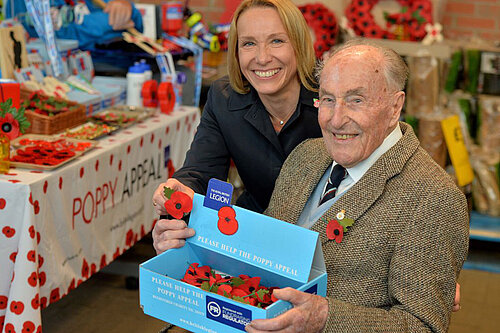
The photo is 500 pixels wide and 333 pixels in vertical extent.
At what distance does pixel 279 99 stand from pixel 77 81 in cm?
163

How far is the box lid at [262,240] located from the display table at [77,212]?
112 cm

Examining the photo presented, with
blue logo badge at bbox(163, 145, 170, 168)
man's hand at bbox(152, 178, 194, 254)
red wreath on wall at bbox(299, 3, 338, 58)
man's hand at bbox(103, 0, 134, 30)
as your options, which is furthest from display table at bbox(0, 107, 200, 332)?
red wreath on wall at bbox(299, 3, 338, 58)

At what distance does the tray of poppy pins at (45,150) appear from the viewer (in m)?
2.84

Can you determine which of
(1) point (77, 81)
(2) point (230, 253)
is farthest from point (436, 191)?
(1) point (77, 81)

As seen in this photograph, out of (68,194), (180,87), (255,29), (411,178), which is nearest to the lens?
(411,178)

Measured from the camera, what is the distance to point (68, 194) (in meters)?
2.93

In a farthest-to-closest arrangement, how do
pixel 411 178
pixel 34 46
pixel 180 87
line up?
pixel 180 87 → pixel 34 46 → pixel 411 178

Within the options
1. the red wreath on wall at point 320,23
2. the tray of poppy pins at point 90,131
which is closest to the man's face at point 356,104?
the tray of poppy pins at point 90,131

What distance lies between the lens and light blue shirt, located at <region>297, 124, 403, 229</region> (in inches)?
74.9

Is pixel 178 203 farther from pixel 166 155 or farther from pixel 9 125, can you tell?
pixel 166 155

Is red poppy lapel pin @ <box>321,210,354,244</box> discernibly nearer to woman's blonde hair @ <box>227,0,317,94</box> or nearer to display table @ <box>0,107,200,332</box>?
woman's blonde hair @ <box>227,0,317,94</box>

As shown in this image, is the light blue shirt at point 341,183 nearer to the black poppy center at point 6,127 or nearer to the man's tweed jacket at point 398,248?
the man's tweed jacket at point 398,248

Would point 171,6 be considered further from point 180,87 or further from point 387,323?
point 387,323

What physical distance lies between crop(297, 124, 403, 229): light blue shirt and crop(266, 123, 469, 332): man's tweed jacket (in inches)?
1.4
